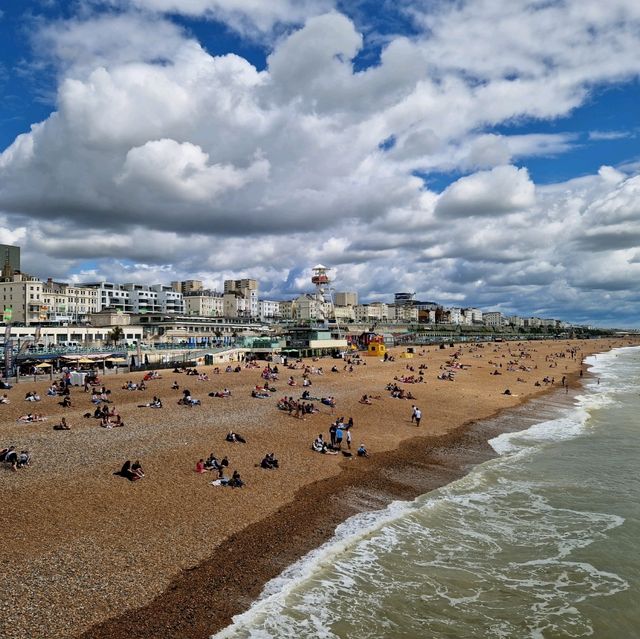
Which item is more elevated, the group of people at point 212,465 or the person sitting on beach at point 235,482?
the group of people at point 212,465

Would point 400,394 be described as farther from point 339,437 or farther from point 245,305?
point 245,305

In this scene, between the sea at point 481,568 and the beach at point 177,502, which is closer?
the beach at point 177,502

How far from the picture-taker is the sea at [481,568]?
1146 centimetres

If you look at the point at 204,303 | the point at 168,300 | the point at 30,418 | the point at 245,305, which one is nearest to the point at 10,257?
the point at 168,300

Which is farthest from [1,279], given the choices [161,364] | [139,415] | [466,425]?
[466,425]

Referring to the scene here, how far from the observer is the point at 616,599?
1279 centimetres

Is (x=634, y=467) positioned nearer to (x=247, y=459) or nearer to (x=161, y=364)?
(x=247, y=459)

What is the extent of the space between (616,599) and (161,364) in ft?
154

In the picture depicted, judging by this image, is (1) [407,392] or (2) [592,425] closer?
(2) [592,425]

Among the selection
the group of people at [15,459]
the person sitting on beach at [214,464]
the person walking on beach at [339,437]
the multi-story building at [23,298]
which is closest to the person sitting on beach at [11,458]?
the group of people at [15,459]

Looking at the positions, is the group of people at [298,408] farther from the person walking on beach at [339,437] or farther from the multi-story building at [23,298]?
the multi-story building at [23,298]

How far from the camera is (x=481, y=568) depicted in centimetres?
1404

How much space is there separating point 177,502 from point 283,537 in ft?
11.9

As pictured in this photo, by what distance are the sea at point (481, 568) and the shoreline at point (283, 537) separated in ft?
1.40
